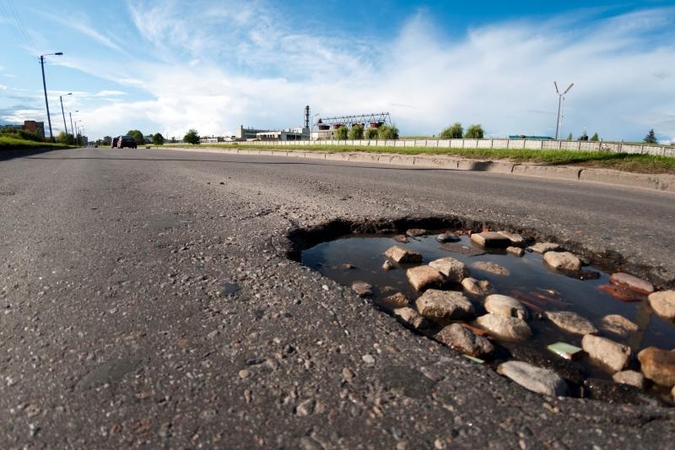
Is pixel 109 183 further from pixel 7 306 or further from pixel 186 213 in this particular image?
pixel 7 306

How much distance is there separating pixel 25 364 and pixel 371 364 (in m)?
1.35

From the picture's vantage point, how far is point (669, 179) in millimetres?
8438

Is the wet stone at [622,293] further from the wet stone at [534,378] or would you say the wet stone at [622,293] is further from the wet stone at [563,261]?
→ the wet stone at [534,378]

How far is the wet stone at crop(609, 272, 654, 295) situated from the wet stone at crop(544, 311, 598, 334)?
0.75 meters

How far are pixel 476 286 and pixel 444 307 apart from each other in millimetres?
526

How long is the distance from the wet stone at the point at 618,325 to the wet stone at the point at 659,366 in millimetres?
344

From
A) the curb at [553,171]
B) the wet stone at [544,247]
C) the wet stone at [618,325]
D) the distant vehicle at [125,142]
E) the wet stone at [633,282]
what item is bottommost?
the wet stone at [618,325]

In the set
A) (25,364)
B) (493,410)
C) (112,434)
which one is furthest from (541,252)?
(25,364)

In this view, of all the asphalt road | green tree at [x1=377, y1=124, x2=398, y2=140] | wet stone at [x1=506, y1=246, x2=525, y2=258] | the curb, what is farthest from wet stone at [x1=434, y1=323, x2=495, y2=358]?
green tree at [x1=377, y1=124, x2=398, y2=140]

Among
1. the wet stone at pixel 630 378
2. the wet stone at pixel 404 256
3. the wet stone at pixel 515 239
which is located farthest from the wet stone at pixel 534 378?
the wet stone at pixel 515 239

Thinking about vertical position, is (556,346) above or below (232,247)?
below

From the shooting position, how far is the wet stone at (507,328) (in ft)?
6.48

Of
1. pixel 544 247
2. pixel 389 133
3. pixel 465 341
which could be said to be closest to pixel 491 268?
pixel 544 247

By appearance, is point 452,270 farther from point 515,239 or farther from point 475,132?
point 475,132
